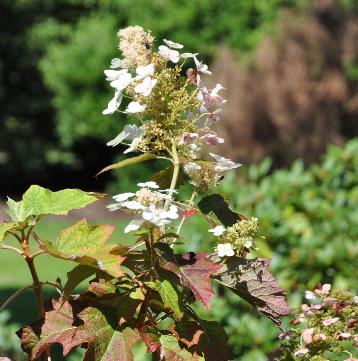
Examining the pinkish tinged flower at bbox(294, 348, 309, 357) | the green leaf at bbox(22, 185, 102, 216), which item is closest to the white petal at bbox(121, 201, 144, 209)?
the green leaf at bbox(22, 185, 102, 216)

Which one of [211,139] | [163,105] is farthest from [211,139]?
[163,105]

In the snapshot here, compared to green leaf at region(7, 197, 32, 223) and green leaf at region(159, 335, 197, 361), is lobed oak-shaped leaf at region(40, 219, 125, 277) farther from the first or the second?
green leaf at region(159, 335, 197, 361)

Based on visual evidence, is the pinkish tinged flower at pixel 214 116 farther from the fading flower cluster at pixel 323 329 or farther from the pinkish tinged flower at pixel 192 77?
the fading flower cluster at pixel 323 329

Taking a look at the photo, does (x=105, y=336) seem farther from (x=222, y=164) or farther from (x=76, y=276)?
(x=222, y=164)

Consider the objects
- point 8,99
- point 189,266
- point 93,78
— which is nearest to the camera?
point 189,266

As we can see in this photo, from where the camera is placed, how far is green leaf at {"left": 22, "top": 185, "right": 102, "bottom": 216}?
160cm

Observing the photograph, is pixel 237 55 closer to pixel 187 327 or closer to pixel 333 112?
pixel 333 112

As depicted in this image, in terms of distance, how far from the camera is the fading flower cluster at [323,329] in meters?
1.76

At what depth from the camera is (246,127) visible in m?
13.1

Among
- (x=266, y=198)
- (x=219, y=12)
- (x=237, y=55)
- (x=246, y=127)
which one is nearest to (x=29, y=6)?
(x=219, y=12)

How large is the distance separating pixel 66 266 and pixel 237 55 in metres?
5.48

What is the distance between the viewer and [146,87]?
1.61m

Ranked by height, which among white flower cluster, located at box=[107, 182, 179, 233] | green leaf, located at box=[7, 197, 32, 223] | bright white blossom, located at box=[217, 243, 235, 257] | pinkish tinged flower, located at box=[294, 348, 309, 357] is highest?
white flower cluster, located at box=[107, 182, 179, 233]

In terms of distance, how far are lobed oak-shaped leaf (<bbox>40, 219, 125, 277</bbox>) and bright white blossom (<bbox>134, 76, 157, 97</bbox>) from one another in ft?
0.84
